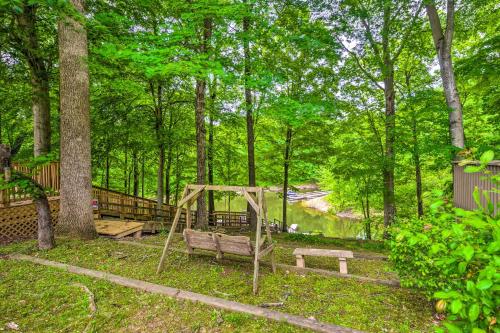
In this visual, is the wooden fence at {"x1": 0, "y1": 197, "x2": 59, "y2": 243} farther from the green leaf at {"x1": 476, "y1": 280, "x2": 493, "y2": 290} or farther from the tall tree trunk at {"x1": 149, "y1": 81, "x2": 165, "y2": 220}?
the green leaf at {"x1": 476, "y1": 280, "x2": 493, "y2": 290}

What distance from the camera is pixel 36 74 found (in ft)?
26.8

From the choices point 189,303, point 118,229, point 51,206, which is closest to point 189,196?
point 189,303

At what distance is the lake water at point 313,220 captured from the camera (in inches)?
1037

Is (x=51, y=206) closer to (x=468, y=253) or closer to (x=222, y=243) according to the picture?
(x=222, y=243)

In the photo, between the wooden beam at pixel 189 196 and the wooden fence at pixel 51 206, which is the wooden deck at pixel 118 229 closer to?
the wooden fence at pixel 51 206

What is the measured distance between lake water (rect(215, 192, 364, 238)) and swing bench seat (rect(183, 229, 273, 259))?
730 inches

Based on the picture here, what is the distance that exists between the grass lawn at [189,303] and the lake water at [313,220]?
18.4m

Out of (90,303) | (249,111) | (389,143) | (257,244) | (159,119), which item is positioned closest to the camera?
(90,303)

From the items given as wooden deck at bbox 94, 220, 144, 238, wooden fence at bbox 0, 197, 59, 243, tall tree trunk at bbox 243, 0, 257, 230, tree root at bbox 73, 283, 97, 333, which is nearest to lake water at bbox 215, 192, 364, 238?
tall tree trunk at bbox 243, 0, 257, 230

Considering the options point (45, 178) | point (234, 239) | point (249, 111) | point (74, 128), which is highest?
point (249, 111)

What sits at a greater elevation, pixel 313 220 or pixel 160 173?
pixel 160 173

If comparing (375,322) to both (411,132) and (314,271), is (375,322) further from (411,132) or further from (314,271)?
(411,132)

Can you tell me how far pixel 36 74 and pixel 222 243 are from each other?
8295 mm

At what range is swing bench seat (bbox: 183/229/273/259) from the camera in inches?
188
